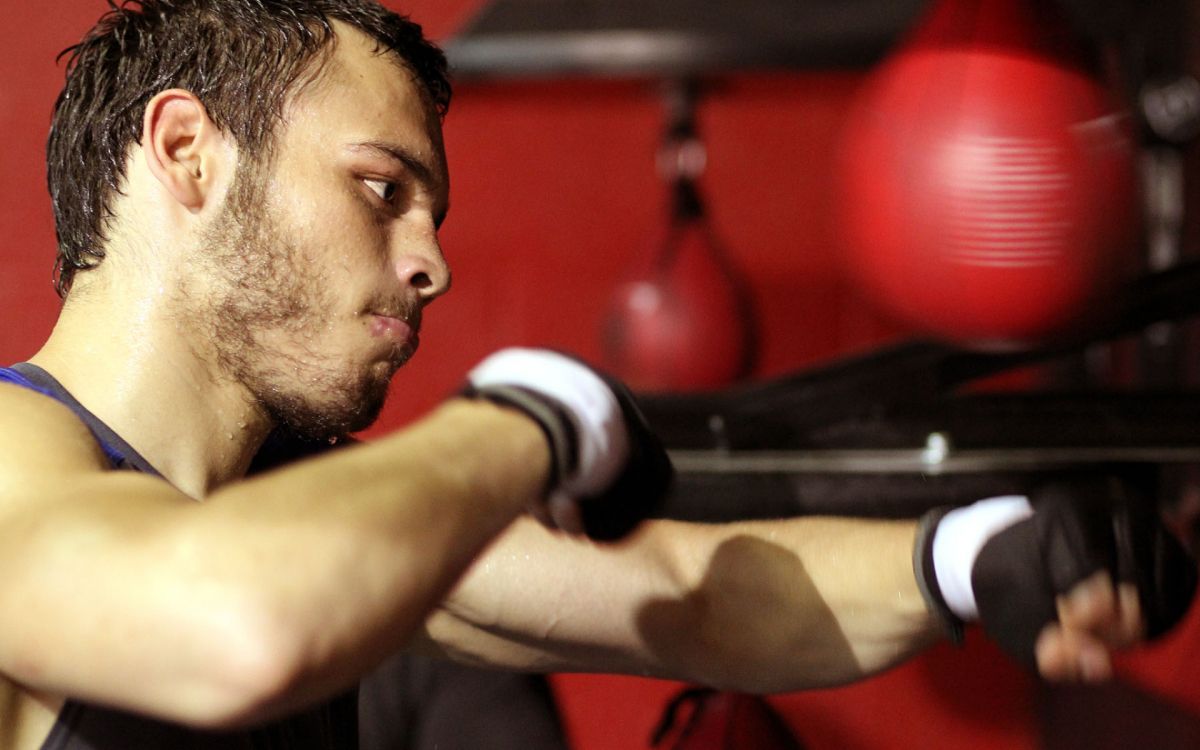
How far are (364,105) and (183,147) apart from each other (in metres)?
0.15

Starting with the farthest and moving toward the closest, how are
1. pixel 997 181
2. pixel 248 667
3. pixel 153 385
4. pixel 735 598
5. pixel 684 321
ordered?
pixel 684 321 < pixel 997 181 < pixel 735 598 < pixel 153 385 < pixel 248 667

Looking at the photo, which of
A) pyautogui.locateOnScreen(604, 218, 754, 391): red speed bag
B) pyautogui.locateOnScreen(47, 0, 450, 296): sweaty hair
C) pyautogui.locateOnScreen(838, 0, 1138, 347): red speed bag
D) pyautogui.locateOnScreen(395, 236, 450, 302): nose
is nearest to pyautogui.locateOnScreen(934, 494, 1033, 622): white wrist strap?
pyautogui.locateOnScreen(838, 0, 1138, 347): red speed bag

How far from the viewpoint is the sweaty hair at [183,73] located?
1.08 metres

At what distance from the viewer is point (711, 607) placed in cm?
124

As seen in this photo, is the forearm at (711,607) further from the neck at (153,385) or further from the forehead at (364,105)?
the forehead at (364,105)

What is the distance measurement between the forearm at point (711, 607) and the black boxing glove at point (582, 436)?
0.30 metres

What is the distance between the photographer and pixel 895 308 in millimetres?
1487

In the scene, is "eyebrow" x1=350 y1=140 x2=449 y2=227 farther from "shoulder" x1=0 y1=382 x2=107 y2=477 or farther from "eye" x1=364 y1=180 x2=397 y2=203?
"shoulder" x1=0 y1=382 x2=107 y2=477

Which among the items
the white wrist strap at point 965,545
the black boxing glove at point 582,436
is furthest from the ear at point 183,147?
the white wrist strap at point 965,545

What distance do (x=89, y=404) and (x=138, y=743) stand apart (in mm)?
259

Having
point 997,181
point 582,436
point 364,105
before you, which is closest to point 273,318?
point 364,105

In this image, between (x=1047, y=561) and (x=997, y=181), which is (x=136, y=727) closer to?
(x=1047, y=561)

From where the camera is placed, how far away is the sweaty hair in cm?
108

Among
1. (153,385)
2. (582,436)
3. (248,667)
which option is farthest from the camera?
(153,385)
